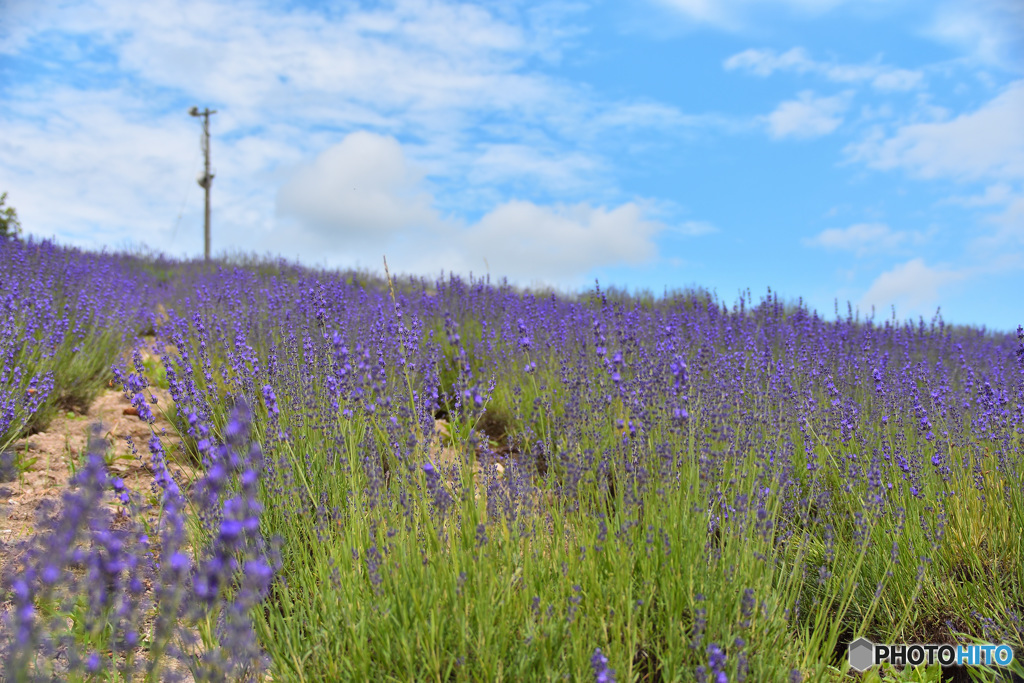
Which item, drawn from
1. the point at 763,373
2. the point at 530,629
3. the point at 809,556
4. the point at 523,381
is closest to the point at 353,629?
the point at 530,629

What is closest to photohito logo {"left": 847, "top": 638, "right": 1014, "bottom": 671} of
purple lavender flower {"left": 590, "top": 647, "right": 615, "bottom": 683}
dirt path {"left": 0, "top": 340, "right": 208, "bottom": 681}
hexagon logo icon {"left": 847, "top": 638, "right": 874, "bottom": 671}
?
hexagon logo icon {"left": 847, "top": 638, "right": 874, "bottom": 671}

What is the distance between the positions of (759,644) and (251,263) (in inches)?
499

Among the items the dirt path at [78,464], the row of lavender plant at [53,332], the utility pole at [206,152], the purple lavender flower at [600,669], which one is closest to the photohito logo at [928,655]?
the purple lavender flower at [600,669]

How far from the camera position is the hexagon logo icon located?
8.31ft

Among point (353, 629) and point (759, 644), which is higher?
point (353, 629)

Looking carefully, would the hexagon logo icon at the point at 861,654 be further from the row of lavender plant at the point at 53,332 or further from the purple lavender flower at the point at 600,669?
the row of lavender plant at the point at 53,332

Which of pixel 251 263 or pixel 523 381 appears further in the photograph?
pixel 251 263

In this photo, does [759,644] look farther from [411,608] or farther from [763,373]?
[763,373]

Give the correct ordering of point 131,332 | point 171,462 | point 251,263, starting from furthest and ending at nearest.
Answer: point 251,263
point 131,332
point 171,462

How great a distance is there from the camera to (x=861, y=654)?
259 cm

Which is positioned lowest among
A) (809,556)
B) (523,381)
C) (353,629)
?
(809,556)

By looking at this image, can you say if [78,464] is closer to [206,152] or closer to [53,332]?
[53,332]

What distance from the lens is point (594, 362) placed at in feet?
15.4

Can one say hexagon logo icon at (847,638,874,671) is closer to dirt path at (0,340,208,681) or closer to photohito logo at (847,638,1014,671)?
photohito logo at (847,638,1014,671)
